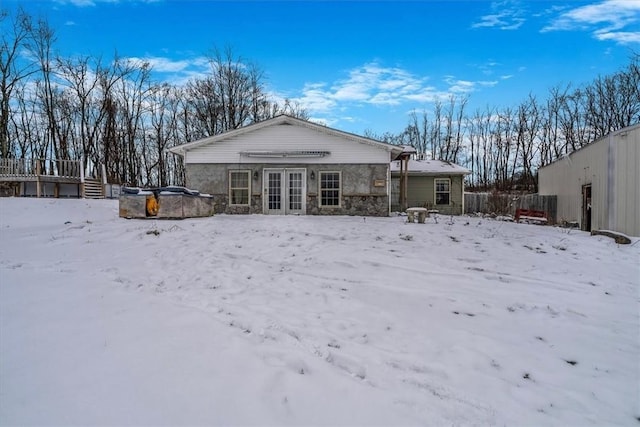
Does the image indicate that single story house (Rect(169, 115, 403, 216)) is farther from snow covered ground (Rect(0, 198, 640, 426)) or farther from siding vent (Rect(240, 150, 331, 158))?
snow covered ground (Rect(0, 198, 640, 426))

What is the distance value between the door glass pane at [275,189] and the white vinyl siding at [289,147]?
56 cm

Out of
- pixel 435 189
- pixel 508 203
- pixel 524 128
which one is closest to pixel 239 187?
pixel 435 189

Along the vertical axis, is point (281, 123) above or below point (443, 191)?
above

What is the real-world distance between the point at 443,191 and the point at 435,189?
17.1 inches

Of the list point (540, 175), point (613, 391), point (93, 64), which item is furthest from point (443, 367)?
point (93, 64)

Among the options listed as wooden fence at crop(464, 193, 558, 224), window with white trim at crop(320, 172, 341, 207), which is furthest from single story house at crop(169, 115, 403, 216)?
wooden fence at crop(464, 193, 558, 224)

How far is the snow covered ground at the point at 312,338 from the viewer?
236cm

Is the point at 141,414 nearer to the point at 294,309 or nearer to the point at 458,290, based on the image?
the point at 294,309

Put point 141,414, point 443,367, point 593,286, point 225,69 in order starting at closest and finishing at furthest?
point 141,414
point 443,367
point 593,286
point 225,69

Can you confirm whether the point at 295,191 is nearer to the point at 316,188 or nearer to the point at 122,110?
the point at 316,188

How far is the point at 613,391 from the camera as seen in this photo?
9.06 feet

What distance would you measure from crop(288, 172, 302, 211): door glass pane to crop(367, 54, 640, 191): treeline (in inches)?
811

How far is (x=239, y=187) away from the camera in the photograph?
15070mm

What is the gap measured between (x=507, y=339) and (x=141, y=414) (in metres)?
3.12
